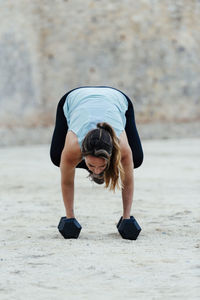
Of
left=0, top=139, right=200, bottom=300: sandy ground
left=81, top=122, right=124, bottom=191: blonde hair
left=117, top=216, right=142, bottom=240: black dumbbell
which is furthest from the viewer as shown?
left=117, top=216, right=142, bottom=240: black dumbbell

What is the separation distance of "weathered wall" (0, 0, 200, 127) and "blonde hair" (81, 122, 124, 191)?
14.1m

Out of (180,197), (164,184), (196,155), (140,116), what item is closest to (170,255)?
(180,197)

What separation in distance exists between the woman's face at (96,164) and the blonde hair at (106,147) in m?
0.03

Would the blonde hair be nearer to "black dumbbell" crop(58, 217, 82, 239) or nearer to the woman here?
the woman

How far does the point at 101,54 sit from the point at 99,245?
1549 cm

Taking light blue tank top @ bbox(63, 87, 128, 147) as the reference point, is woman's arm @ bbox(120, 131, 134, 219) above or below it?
below

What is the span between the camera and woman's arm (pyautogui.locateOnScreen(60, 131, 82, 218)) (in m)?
4.89

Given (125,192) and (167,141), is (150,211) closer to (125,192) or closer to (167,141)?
(125,192)

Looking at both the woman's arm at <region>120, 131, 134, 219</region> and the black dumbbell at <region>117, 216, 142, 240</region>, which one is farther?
the black dumbbell at <region>117, 216, 142, 240</region>

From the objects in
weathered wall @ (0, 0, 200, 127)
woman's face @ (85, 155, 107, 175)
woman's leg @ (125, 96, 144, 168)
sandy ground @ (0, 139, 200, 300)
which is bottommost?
weathered wall @ (0, 0, 200, 127)

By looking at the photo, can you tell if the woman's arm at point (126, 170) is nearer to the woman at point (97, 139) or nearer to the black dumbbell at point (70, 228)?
the woman at point (97, 139)

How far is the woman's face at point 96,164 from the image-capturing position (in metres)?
4.73

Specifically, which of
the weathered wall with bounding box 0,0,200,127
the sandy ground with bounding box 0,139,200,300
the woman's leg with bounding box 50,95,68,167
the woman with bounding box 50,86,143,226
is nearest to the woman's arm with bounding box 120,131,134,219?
the woman with bounding box 50,86,143,226

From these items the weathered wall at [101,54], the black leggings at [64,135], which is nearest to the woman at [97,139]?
the black leggings at [64,135]
